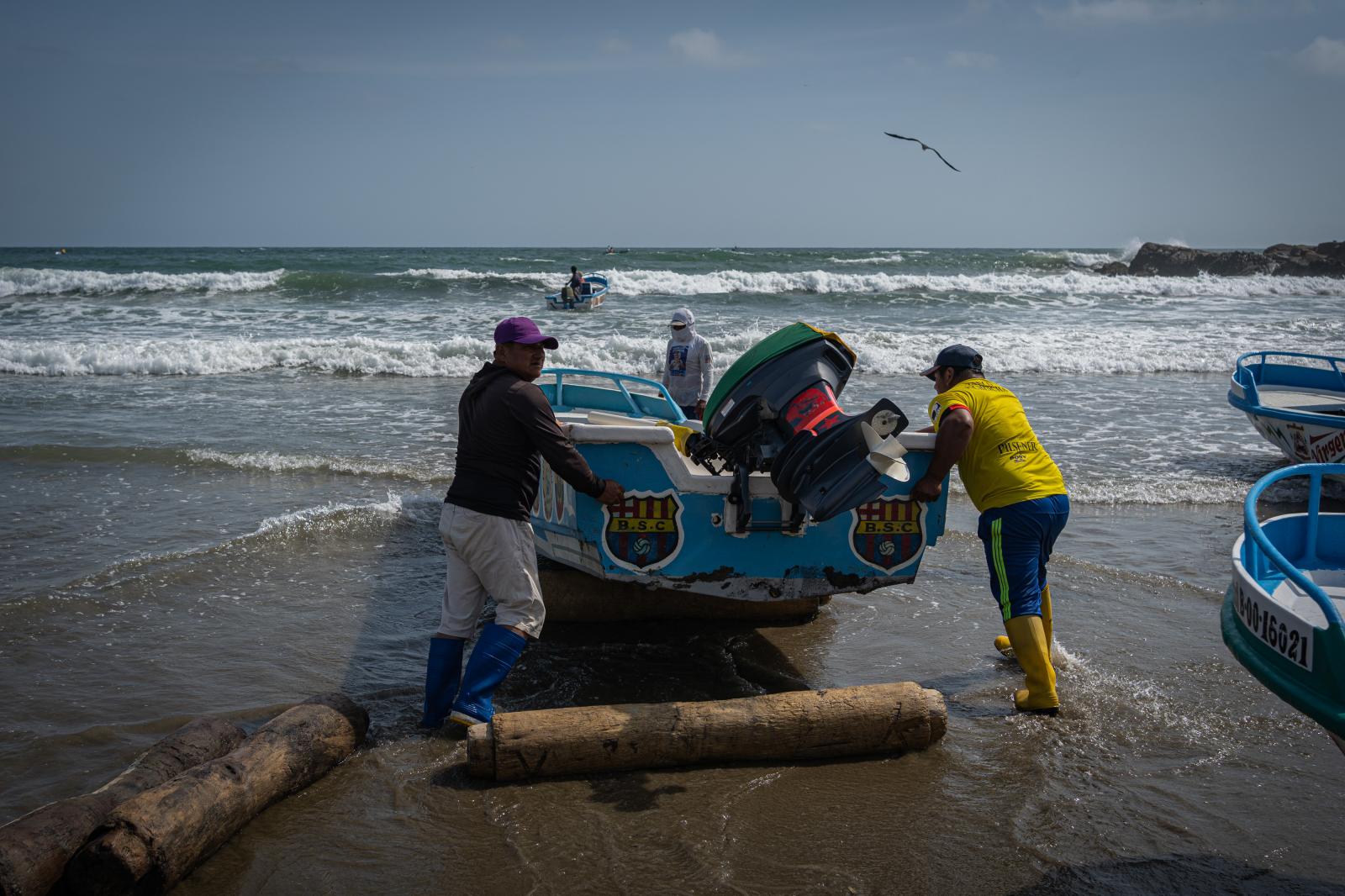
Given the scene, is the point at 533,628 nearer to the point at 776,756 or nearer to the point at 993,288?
the point at 776,756

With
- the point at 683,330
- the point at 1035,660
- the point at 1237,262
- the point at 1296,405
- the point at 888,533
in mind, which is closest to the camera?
the point at 1035,660

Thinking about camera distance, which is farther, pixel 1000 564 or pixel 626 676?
pixel 626 676

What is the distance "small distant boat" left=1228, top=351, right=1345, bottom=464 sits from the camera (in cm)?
981

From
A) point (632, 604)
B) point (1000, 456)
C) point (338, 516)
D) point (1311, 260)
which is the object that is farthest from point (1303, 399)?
point (1311, 260)

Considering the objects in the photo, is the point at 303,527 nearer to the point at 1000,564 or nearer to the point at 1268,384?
the point at 1000,564

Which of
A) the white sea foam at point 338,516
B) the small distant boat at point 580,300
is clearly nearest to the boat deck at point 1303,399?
the white sea foam at point 338,516

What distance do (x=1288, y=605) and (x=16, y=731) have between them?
5375 millimetres

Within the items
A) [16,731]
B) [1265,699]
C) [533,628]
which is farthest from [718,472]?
[16,731]

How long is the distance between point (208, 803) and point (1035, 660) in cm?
363

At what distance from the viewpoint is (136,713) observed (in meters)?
4.87

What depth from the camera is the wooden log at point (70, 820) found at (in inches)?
122

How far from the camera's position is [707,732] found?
13.8 feet

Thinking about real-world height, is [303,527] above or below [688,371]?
below

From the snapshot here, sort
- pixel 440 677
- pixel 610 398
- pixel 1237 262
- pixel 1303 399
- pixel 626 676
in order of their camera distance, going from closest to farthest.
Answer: pixel 440 677, pixel 626 676, pixel 610 398, pixel 1303 399, pixel 1237 262
